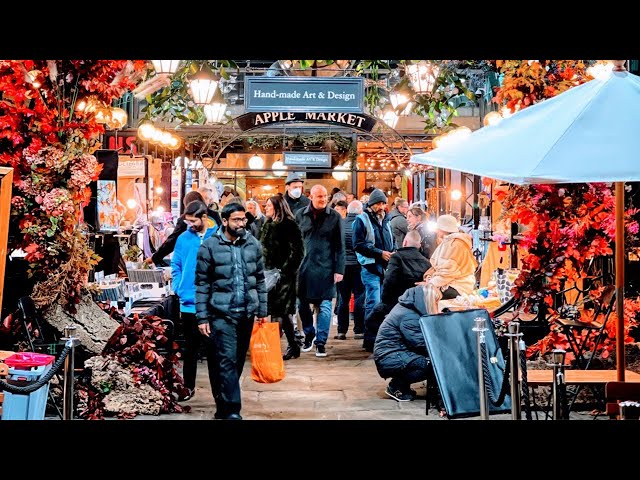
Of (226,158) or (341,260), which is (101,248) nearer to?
(341,260)

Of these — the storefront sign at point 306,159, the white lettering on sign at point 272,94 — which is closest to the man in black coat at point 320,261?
the white lettering on sign at point 272,94

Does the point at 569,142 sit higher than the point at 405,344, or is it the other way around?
the point at 569,142

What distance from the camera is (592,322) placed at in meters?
8.82

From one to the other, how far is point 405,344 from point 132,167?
8.01 metres

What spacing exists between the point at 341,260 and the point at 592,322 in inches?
159

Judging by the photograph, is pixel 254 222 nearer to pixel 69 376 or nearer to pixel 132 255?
pixel 132 255

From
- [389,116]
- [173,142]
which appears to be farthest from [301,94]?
[173,142]

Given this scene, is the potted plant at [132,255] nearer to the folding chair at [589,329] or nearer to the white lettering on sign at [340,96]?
the white lettering on sign at [340,96]

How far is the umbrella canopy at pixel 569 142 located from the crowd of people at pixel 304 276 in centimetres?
238

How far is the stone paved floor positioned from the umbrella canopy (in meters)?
3.04

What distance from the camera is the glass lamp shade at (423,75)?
12.4m

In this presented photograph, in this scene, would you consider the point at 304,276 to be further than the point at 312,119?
No

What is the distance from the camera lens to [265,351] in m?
8.52

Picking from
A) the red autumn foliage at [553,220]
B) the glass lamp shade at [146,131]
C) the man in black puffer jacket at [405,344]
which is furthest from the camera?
the glass lamp shade at [146,131]
